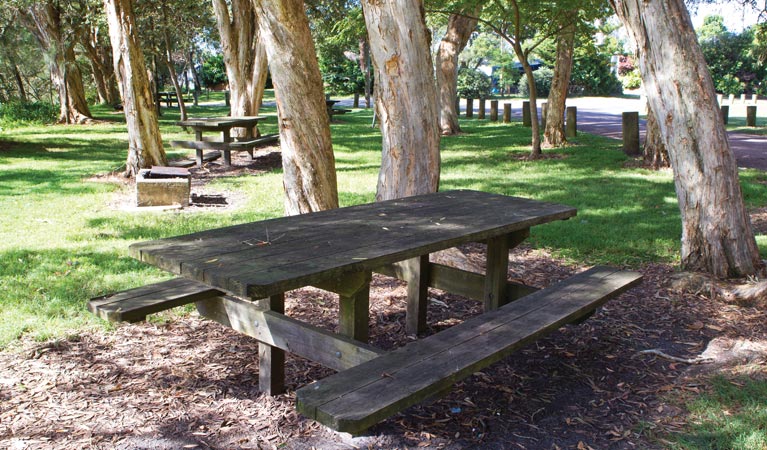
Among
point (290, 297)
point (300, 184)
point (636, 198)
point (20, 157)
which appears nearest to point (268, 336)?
point (290, 297)

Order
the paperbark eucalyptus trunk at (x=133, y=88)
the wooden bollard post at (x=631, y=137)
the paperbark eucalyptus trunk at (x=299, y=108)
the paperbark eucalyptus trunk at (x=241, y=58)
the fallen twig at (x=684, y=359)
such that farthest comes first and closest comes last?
the paperbark eucalyptus trunk at (x=241, y=58) → the wooden bollard post at (x=631, y=137) → the paperbark eucalyptus trunk at (x=133, y=88) → the paperbark eucalyptus trunk at (x=299, y=108) → the fallen twig at (x=684, y=359)

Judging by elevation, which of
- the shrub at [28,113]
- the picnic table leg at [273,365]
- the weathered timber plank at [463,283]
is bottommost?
the picnic table leg at [273,365]

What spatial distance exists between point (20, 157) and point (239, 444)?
13507 mm

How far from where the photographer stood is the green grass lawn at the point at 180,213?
5426 mm

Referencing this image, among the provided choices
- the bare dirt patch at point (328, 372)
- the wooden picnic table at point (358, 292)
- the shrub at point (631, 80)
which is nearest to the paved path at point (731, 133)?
the shrub at point (631, 80)

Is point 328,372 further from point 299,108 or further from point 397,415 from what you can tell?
point 299,108

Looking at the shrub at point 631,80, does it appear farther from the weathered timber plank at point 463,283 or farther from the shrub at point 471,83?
the weathered timber plank at point 463,283

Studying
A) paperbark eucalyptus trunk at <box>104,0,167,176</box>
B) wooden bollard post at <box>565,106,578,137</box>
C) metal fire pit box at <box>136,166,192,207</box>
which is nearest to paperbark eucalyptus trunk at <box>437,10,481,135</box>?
wooden bollard post at <box>565,106,578,137</box>

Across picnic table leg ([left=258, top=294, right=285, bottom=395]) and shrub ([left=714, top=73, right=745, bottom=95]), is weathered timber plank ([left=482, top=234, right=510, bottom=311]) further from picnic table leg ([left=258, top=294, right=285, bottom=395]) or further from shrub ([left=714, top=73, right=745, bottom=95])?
shrub ([left=714, top=73, right=745, bottom=95])

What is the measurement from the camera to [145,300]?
370cm

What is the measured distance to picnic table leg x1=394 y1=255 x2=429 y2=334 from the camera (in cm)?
477

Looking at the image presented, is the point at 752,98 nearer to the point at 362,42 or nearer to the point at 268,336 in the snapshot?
the point at 362,42

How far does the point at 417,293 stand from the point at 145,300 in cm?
186

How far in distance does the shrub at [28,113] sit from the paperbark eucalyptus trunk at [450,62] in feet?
47.0
